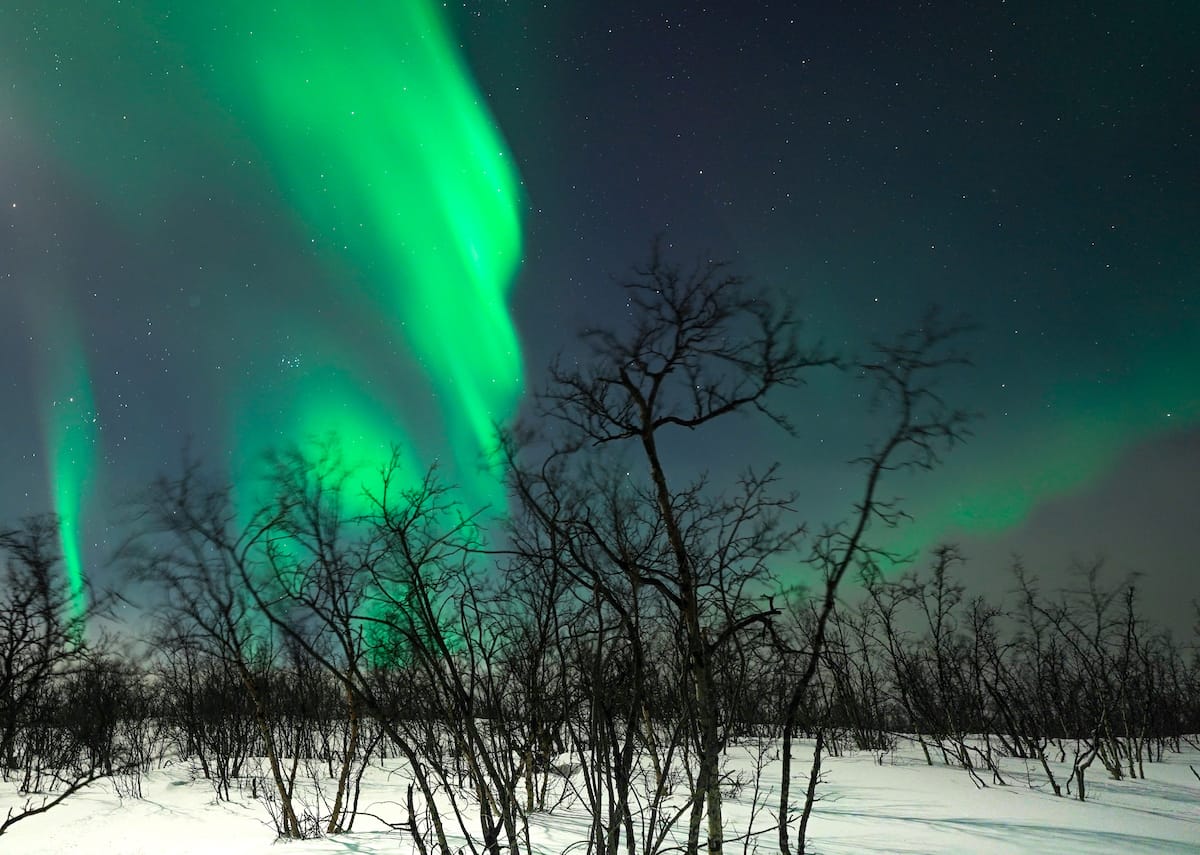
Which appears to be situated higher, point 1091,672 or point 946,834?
point 1091,672

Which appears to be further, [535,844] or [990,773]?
[990,773]

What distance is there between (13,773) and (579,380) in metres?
36.1

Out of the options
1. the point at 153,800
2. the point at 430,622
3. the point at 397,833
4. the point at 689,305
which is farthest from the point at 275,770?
the point at 430,622

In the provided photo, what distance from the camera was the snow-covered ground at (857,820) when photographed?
44.2 ft

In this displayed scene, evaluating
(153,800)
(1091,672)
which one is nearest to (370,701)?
(153,800)

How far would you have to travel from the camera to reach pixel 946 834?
560 inches

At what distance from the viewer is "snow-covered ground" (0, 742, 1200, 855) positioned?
1348 centimetres

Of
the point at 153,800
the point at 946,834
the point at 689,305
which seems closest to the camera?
the point at 689,305

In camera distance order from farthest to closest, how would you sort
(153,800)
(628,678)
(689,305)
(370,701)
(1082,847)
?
(153,800)
(1082,847)
(689,305)
(628,678)
(370,701)

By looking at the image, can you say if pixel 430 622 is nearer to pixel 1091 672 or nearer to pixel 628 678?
pixel 628 678

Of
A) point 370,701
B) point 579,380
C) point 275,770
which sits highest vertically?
point 579,380

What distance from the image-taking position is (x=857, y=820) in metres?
16.0

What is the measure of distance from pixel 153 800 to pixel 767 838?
64.5 feet

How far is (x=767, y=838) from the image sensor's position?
605 inches
